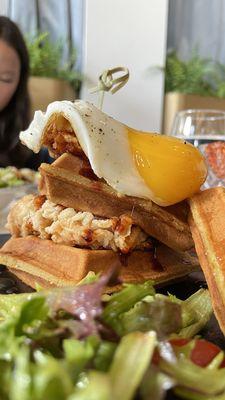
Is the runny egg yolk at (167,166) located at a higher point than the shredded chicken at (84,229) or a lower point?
higher

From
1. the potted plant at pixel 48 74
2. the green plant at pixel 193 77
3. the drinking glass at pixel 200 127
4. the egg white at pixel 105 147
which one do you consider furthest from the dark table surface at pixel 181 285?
the green plant at pixel 193 77

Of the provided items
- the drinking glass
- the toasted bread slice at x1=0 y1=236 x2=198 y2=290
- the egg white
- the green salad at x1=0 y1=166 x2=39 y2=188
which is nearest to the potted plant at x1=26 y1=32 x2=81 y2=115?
the green salad at x1=0 y1=166 x2=39 y2=188

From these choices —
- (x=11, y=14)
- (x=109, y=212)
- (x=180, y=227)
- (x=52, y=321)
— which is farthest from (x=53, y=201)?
(x=11, y=14)

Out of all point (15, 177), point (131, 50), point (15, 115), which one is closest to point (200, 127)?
point (15, 177)

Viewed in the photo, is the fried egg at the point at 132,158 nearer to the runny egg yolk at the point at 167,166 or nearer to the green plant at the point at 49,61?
the runny egg yolk at the point at 167,166

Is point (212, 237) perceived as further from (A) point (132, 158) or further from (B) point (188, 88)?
(B) point (188, 88)
